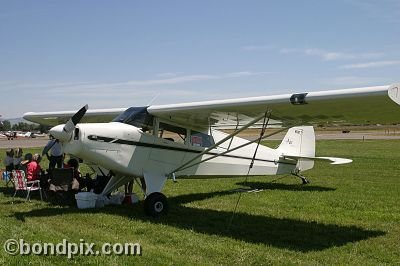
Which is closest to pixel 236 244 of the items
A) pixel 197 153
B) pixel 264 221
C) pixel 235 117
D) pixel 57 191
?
pixel 264 221

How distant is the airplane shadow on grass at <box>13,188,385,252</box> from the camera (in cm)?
689

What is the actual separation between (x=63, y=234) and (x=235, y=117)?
13.8 feet

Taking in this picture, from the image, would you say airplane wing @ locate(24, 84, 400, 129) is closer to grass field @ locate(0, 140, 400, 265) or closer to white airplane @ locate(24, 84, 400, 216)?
white airplane @ locate(24, 84, 400, 216)

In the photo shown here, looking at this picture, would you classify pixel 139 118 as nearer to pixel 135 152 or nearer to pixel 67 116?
pixel 135 152

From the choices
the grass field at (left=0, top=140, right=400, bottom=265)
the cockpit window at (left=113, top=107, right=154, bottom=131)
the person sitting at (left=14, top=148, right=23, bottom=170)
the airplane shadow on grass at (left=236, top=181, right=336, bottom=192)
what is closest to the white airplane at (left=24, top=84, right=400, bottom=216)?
the cockpit window at (left=113, top=107, right=154, bottom=131)

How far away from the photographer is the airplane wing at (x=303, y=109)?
21.6 ft

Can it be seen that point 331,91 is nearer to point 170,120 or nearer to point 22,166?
point 170,120

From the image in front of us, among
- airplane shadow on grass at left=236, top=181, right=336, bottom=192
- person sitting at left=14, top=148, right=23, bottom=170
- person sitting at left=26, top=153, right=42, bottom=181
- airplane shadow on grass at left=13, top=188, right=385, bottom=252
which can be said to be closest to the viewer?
airplane shadow on grass at left=13, top=188, right=385, bottom=252

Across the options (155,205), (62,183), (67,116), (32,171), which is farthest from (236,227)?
(67,116)

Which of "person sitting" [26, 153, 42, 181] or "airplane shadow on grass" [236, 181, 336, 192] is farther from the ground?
"person sitting" [26, 153, 42, 181]

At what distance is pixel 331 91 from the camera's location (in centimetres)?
694

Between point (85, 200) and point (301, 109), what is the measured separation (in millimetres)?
5094

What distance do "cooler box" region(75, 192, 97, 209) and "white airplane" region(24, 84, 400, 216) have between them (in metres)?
0.59

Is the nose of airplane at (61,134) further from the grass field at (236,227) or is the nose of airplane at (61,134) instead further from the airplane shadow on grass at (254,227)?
the airplane shadow on grass at (254,227)
